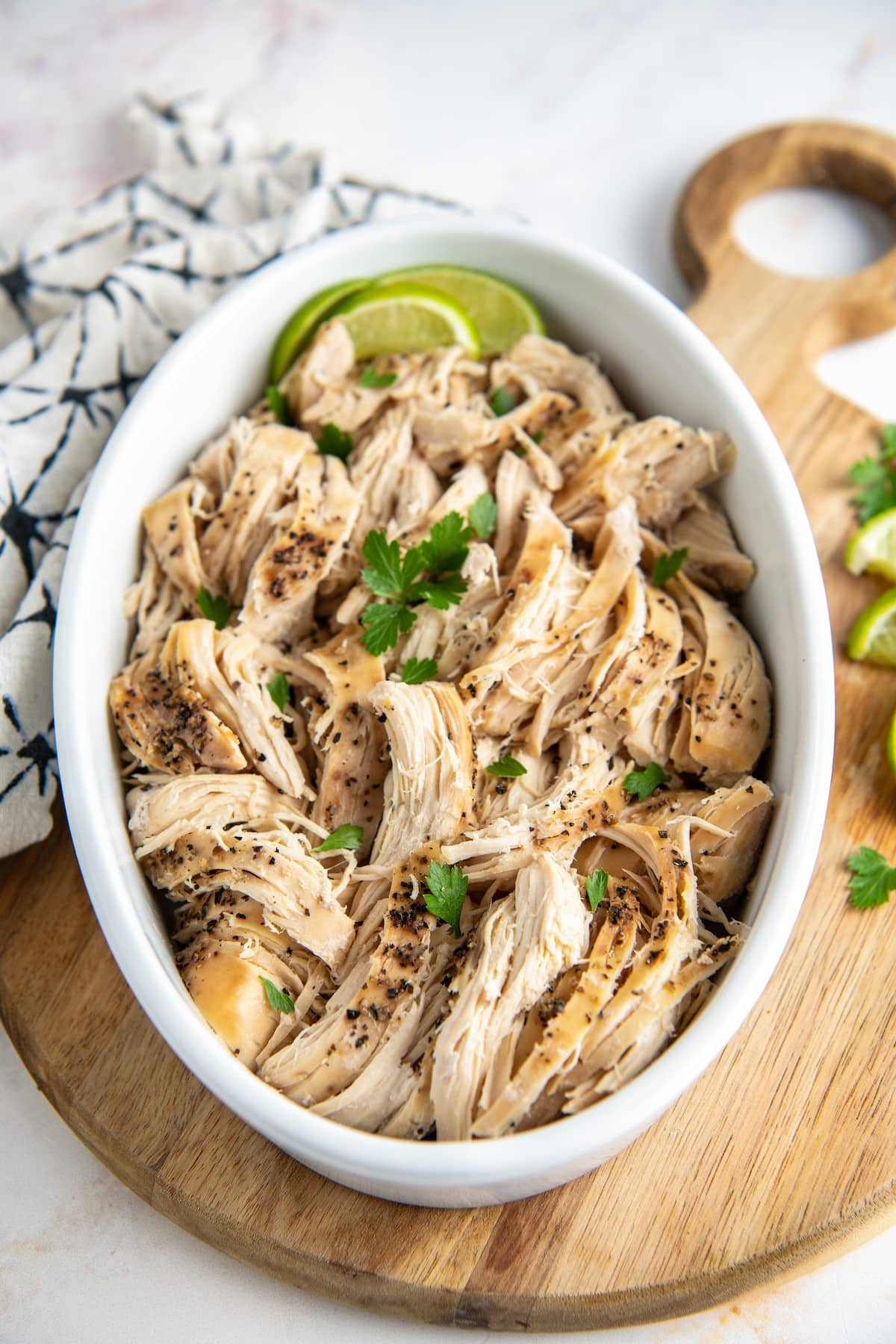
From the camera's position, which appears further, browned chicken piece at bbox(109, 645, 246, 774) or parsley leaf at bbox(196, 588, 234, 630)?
parsley leaf at bbox(196, 588, 234, 630)

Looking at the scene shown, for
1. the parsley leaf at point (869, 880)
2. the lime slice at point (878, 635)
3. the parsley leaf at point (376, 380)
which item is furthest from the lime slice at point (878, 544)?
the parsley leaf at point (376, 380)

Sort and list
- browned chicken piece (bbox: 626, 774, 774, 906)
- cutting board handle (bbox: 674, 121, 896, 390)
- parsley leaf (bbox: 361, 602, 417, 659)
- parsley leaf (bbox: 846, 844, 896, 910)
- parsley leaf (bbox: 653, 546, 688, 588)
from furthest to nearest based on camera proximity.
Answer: cutting board handle (bbox: 674, 121, 896, 390), parsley leaf (bbox: 653, 546, 688, 588), parsley leaf (bbox: 846, 844, 896, 910), parsley leaf (bbox: 361, 602, 417, 659), browned chicken piece (bbox: 626, 774, 774, 906)

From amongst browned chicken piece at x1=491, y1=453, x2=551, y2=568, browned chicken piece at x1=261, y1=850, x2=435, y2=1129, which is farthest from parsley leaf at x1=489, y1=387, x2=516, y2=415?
browned chicken piece at x1=261, y1=850, x2=435, y2=1129

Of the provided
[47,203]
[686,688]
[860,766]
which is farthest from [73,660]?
[47,203]

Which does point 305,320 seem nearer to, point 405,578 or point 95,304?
point 95,304

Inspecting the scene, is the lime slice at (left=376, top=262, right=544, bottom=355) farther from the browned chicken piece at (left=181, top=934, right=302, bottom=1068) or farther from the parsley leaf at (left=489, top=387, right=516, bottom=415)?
the browned chicken piece at (left=181, top=934, right=302, bottom=1068)
